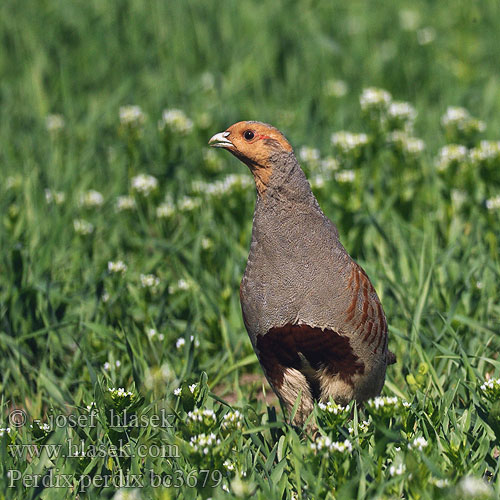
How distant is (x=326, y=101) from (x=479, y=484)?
5100mm

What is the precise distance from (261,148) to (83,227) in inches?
88.9

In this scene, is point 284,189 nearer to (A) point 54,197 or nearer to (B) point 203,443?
(B) point 203,443

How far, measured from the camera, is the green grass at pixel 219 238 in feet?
10.3

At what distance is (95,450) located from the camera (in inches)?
129

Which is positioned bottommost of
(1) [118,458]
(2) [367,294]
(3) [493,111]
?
(3) [493,111]

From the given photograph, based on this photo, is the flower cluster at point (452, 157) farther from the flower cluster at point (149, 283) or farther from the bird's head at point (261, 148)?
A: the bird's head at point (261, 148)

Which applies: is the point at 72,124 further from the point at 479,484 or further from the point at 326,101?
the point at 479,484

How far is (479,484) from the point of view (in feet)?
8.33

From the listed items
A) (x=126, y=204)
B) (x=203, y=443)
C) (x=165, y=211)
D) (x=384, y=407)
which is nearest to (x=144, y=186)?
(x=126, y=204)

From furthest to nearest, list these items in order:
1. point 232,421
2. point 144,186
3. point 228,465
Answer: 1. point 144,186
2. point 232,421
3. point 228,465

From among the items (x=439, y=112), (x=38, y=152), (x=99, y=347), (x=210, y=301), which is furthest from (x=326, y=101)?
(x=99, y=347)

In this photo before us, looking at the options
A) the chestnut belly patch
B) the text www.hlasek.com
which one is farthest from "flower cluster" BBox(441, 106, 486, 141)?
the text www.hlasek.com

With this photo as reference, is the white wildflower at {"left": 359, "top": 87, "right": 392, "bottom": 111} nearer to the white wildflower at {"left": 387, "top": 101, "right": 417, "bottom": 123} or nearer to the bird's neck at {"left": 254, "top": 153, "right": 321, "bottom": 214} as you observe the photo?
the white wildflower at {"left": 387, "top": 101, "right": 417, "bottom": 123}

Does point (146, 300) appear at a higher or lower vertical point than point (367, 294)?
lower
